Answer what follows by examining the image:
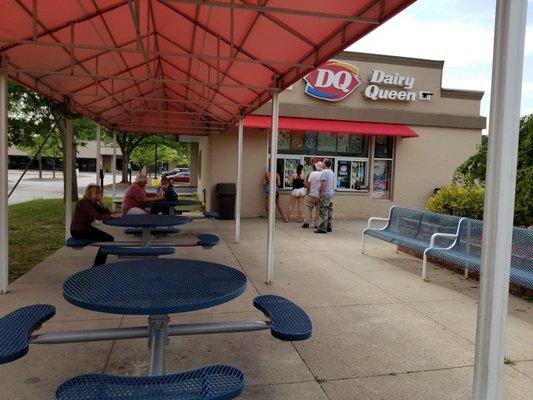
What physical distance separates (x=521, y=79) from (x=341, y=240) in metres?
8.04

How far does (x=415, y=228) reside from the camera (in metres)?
7.64

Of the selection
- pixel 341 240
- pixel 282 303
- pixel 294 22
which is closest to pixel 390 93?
pixel 341 240

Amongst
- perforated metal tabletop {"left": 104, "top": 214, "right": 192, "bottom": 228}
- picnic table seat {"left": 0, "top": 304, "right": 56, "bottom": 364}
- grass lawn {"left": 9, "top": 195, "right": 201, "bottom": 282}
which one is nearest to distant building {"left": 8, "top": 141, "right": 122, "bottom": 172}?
grass lawn {"left": 9, "top": 195, "right": 201, "bottom": 282}

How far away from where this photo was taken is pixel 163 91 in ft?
34.1

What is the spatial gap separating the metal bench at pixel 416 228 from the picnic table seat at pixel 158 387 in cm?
505

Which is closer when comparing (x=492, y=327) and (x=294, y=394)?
(x=492, y=327)

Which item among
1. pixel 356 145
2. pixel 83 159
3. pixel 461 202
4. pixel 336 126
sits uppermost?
pixel 336 126

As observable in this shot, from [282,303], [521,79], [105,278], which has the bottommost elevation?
[282,303]

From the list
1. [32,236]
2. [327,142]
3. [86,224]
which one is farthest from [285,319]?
[327,142]

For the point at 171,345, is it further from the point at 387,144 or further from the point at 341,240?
the point at 387,144

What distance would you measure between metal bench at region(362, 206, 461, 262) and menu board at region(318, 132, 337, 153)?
6558 millimetres

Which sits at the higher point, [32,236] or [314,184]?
[314,184]

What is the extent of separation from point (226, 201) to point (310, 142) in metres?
3.58

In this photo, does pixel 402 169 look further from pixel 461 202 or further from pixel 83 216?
pixel 83 216
